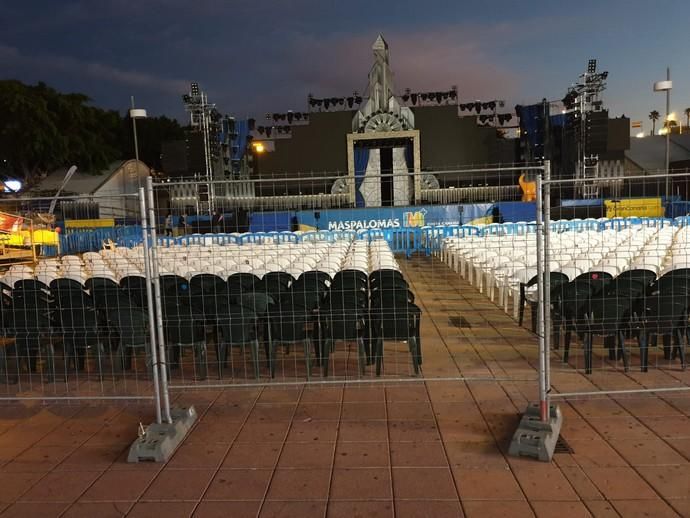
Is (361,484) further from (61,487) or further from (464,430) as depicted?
(61,487)

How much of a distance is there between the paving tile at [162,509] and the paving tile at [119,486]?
12 cm

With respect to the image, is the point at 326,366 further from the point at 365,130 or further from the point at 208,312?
the point at 365,130

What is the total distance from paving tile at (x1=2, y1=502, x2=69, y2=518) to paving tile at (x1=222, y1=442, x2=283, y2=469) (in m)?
0.96

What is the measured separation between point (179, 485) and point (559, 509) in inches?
87.2

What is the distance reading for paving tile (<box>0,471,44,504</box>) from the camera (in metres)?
3.11

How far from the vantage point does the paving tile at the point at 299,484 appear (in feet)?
9.79

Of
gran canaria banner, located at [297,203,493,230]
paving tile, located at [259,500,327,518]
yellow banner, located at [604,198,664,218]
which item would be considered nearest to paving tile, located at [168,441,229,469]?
paving tile, located at [259,500,327,518]

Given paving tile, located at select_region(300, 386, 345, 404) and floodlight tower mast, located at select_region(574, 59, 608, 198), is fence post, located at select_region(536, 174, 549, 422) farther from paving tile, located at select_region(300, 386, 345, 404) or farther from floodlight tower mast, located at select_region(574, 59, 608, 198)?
floodlight tower mast, located at select_region(574, 59, 608, 198)

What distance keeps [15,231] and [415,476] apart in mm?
13311

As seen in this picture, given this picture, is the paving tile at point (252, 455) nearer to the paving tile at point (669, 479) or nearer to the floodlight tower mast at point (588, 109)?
the paving tile at point (669, 479)

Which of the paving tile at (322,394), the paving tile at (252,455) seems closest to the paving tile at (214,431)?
the paving tile at (252,455)

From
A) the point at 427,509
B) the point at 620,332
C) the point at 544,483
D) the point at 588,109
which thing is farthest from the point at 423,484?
the point at 588,109

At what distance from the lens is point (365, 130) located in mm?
28438

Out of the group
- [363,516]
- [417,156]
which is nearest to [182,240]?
[363,516]
